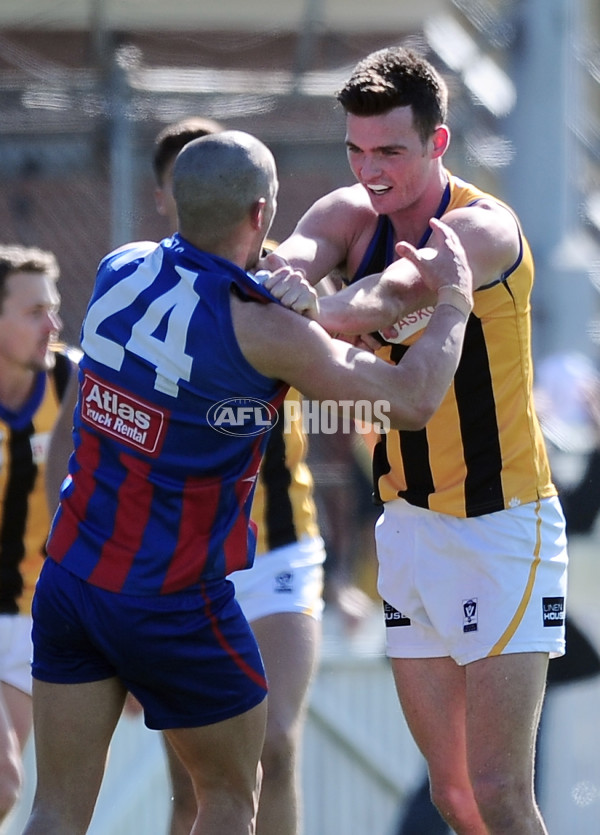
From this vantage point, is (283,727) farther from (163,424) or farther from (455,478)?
(163,424)

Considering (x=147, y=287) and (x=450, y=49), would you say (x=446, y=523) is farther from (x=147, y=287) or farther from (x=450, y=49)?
(x=450, y=49)

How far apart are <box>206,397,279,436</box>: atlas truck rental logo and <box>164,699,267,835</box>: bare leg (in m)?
0.63

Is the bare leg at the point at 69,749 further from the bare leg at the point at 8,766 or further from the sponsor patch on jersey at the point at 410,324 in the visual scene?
the bare leg at the point at 8,766

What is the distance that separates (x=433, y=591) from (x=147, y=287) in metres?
1.14

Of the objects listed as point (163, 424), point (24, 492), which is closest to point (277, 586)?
point (24, 492)

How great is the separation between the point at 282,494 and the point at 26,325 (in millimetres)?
1062

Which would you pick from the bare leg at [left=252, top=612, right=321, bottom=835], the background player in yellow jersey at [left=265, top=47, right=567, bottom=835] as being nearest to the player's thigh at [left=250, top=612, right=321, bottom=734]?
the bare leg at [left=252, top=612, right=321, bottom=835]

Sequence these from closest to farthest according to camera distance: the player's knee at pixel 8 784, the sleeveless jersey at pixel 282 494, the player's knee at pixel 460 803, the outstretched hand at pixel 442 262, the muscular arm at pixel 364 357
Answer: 1. the muscular arm at pixel 364 357
2. the outstretched hand at pixel 442 262
3. the player's knee at pixel 460 803
4. the sleeveless jersey at pixel 282 494
5. the player's knee at pixel 8 784

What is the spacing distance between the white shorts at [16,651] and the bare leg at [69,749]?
4.67ft

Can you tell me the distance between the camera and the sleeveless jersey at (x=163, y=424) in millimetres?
2932

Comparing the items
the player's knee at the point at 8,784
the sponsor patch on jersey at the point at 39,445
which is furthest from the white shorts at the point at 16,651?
the sponsor patch on jersey at the point at 39,445

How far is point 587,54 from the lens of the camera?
7.41 meters

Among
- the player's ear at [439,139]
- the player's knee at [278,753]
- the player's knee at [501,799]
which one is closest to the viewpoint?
the player's knee at [501,799]

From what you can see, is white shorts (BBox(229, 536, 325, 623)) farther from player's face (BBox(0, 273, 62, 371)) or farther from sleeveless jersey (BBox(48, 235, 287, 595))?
player's face (BBox(0, 273, 62, 371))
